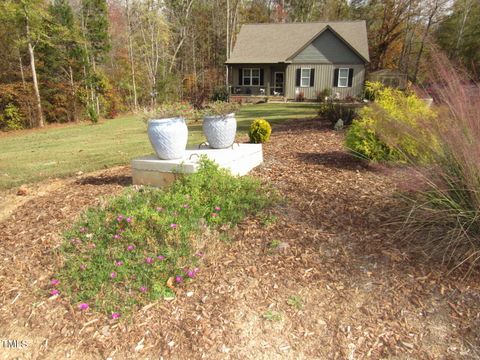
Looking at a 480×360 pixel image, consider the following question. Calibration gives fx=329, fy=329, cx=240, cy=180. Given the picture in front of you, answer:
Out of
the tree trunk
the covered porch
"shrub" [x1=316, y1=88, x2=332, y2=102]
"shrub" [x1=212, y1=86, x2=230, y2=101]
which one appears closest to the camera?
the tree trunk

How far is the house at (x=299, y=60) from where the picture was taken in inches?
854

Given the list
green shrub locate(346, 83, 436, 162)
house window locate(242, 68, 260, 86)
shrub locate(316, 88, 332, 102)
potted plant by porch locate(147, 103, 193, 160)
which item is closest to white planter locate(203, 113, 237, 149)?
potted plant by porch locate(147, 103, 193, 160)

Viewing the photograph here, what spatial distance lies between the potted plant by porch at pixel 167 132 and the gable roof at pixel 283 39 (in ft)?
63.6

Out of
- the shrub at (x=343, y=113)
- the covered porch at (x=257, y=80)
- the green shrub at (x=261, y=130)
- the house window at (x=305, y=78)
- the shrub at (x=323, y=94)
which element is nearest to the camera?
the green shrub at (x=261, y=130)

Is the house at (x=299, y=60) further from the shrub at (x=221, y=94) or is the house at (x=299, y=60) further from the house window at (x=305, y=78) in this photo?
the shrub at (x=221, y=94)

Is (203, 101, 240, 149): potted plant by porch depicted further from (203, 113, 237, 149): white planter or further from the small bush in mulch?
the small bush in mulch

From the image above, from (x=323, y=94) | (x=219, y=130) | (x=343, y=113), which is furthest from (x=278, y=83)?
(x=219, y=130)

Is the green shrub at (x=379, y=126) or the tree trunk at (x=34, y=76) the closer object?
the green shrub at (x=379, y=126)

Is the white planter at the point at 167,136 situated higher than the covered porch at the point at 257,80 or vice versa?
the covered porch at the point at 257,80

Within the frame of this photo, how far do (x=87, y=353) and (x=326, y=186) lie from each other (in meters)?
3.09

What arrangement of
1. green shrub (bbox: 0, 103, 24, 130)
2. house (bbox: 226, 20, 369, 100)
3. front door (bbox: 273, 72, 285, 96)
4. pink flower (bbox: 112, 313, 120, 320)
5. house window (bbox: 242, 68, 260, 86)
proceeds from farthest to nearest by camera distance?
1. house window (bbox: 242, 68, 260, 86)
2. front door (bbox: 273, 72, 285, 96)
3. house (bbox: 226, 20, 369, 100)
4. green shrub (bbox: 0, 103, 24, 130)
5. pink flower (bbox: 112, 313, 120, 320)

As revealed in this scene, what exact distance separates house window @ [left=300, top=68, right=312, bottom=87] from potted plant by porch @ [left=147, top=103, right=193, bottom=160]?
19515mm

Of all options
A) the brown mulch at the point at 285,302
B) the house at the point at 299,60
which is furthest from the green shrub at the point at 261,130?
the house at the point at 299,60

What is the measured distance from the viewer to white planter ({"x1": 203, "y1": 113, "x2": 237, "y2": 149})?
16.3 feet
